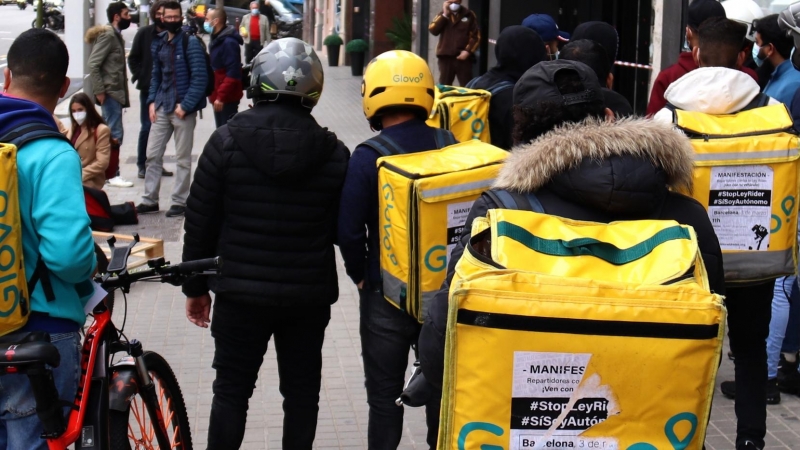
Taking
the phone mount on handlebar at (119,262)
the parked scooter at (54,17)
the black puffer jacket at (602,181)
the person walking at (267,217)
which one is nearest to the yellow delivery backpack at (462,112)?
the person walking at (267,217)

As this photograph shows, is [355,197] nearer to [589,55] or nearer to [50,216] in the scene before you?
[50,216]

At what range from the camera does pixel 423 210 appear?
12.9 ft

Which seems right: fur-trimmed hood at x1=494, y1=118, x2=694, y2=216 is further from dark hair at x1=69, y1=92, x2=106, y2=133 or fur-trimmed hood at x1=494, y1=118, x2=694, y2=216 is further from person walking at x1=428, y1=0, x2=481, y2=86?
person walking at x1=428, y1=0, x2=481, y2=86

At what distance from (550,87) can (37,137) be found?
5.12 ft

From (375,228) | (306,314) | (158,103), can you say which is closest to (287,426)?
(306,314)

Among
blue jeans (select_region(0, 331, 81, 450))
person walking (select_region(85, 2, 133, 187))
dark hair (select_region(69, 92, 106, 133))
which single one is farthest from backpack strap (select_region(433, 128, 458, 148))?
person walking (select_region(85, 2, 133, 187))

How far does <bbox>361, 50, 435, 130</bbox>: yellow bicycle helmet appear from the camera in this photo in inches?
170

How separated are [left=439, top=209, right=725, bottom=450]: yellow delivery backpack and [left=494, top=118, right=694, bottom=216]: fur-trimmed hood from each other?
25 cm

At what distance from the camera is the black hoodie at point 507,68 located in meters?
5.93

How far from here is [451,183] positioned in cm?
396

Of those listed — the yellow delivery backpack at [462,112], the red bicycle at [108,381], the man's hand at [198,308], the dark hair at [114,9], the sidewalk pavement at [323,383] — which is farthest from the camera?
the dark hair at [114,9]

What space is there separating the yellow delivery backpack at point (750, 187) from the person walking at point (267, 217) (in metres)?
1.41

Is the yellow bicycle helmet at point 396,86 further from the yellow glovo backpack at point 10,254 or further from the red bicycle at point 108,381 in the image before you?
the yellow glovo backpack at point 10,254

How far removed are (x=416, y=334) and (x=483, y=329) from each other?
6.31 ft
